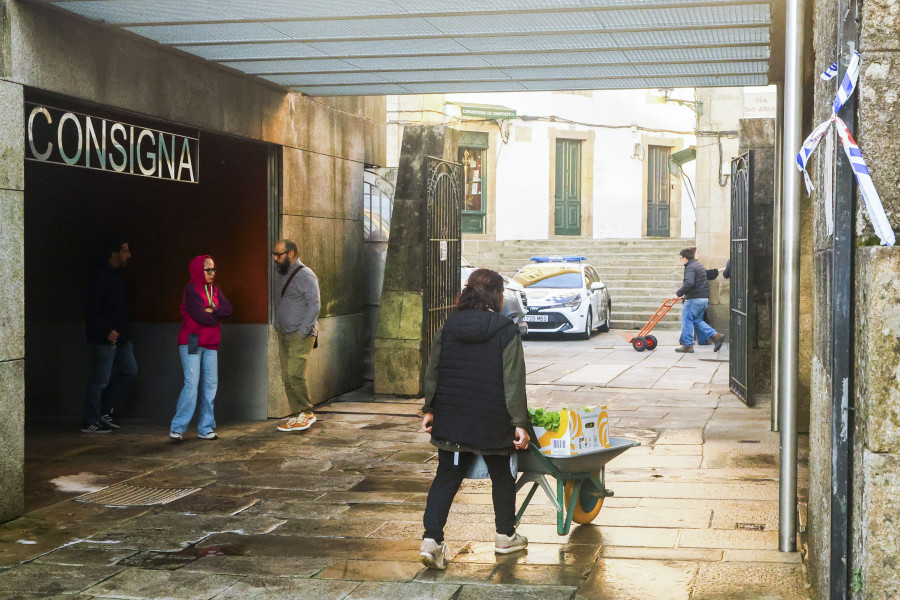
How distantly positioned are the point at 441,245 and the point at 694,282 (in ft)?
19.3

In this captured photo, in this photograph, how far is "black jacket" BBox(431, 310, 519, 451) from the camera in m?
5.87

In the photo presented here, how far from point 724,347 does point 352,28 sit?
12.6 meters

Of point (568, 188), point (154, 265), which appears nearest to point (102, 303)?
point (154, 265)

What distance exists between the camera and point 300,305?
413 inches

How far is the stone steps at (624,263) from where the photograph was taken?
80.3ft

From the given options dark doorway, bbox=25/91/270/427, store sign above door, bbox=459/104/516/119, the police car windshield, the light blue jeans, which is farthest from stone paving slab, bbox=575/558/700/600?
store sign above door, bbox=459/104/516/119

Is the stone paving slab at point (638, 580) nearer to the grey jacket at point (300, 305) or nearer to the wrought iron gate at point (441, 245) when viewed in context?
the grey jacket at point (300, 305)

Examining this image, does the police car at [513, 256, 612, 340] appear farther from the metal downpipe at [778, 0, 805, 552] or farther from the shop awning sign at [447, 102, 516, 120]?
the metal downpipe at [778, 0, 805, 552]

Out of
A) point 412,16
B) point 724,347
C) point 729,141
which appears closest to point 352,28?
point 412,16

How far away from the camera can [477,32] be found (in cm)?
862

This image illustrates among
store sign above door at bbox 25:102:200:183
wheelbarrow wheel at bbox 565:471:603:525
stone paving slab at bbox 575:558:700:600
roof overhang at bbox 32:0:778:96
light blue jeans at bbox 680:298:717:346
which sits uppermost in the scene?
roof overhang at bbox 32:0:778:96

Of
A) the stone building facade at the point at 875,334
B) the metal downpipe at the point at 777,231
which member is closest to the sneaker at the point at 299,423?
the metal downpipe at the point at 777,231

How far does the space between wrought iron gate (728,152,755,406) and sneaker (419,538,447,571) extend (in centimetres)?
686

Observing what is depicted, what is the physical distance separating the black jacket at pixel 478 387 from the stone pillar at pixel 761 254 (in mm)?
6718
